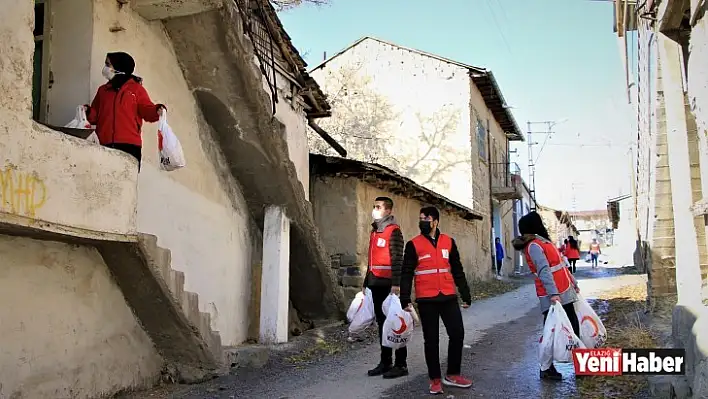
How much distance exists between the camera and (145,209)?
552 centimetres

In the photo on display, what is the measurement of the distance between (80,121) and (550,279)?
4.15 meters

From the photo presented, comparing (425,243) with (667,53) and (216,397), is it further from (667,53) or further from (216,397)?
(667,53)

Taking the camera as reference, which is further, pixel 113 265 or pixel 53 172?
pixel 113 265

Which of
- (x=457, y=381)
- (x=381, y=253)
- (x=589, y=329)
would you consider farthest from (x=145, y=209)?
(x=589, y=329)

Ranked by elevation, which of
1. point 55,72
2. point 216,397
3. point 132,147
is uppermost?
point 55,72

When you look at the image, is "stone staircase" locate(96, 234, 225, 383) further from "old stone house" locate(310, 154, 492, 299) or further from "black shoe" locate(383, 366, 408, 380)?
"old stone house" locate(310, 154, 492, 299)

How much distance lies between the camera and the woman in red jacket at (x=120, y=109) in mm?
4645

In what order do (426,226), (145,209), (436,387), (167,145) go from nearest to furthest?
(167,145) → (436,387) → (426,226) → (145,209)

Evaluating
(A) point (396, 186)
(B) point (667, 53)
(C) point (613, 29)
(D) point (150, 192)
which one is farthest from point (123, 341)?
(C) point (613, 29)

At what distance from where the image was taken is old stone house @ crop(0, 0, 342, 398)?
3828mm

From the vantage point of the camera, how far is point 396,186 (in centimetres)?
1152

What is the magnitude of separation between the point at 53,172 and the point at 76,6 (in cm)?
203

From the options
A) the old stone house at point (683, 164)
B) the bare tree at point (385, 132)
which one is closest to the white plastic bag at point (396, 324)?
the old stone house at point (683, 164)

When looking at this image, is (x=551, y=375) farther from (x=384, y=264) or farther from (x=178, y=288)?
(x=178, y=288)
